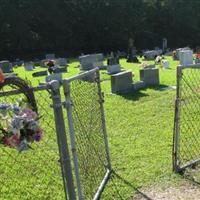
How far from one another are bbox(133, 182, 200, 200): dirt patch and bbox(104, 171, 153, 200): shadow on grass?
71 millimetres

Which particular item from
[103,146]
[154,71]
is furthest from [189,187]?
[154,71]

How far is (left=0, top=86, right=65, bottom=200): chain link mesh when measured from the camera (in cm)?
626

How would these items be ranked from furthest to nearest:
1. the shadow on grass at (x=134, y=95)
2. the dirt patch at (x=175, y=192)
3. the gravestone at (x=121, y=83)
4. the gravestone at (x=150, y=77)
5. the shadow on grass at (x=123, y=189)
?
the gravestone at (x=150, y=77), the gravestone at (x=121, y=83), the shadow on grass at (x=134, y=95), the shadow on grass at (x=123, y=189), the dirt patch at (x=175, y=192)

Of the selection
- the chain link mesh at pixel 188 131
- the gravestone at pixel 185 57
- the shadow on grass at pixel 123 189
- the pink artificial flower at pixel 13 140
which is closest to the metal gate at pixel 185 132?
the chain link mesh at pixel 188 131

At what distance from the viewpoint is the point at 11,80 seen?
13.6 ft

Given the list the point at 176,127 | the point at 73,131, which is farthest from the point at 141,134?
the point at 73,131

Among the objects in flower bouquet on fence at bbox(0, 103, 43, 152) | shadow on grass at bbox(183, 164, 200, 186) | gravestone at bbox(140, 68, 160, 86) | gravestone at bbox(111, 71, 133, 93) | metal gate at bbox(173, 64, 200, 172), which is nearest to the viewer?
flower bouquet on fence at bbox(0, 103, 43, 152)

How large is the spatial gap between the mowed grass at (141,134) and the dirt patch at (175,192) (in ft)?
0.74

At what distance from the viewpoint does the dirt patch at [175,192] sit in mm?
5727

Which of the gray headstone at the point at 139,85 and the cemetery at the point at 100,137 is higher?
the cemetery at the point at 100,137

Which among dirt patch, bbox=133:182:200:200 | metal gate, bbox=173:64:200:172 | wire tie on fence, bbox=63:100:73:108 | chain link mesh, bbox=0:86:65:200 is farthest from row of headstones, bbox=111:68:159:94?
wire tie on fence, bbox=63:100:73:108

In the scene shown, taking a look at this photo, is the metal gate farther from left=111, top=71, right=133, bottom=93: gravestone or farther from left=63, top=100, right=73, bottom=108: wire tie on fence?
left=111, top=71, right=133, bottom=93: gravestone

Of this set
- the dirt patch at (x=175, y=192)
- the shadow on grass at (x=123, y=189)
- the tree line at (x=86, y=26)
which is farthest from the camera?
the tree line at (x=86, y=26)

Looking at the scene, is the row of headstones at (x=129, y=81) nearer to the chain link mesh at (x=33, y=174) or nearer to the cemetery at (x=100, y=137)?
the cemetery at (x=100, y=137)
